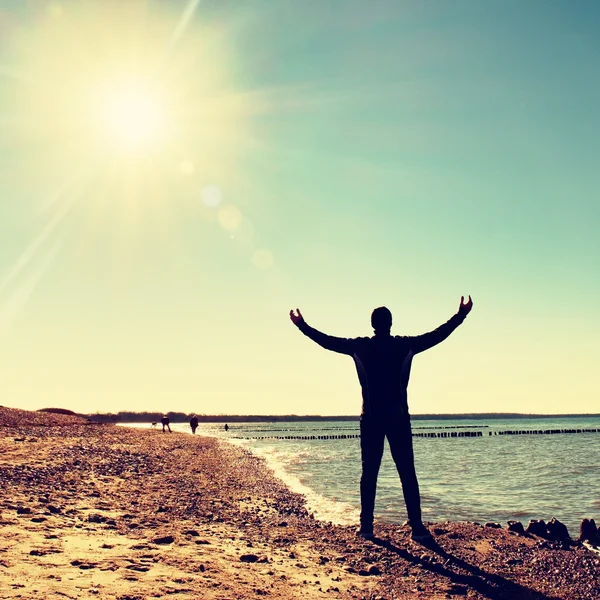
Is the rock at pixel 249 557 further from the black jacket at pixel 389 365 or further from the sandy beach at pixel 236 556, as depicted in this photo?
the black jacket at pixel 389 365

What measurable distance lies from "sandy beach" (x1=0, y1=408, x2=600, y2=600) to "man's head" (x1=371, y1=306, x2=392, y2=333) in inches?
126

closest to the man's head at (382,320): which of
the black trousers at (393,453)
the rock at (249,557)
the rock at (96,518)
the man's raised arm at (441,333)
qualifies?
the man's raised arm at (441,333)

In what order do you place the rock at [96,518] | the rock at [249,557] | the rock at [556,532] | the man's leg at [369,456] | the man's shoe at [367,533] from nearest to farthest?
the rock at [249,557]
the man's leg at [369,456]
the man's shoe at [367,533]
the rock at [96,518]
the rock at [556,532]

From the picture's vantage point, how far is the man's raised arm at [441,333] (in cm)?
788

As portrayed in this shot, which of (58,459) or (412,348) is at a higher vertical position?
(412,348)

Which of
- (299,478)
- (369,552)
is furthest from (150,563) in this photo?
(299,478)

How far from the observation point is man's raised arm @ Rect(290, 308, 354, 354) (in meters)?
8.18

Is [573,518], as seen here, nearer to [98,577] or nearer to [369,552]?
[369,552]

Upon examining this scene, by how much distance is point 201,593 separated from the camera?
208 inches

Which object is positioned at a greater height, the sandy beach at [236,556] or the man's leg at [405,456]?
the man's leg at [405,456]

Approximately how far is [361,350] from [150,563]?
404cm

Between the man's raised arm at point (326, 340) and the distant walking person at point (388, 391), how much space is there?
16 mm

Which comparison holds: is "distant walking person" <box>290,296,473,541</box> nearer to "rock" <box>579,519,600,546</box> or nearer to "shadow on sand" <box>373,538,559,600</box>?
"shadow on sand" <box>373,538,559,600</box>

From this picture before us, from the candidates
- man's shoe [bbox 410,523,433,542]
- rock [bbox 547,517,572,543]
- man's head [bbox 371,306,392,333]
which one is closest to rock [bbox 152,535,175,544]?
man's shoe [bbox 410,523,433,542]
